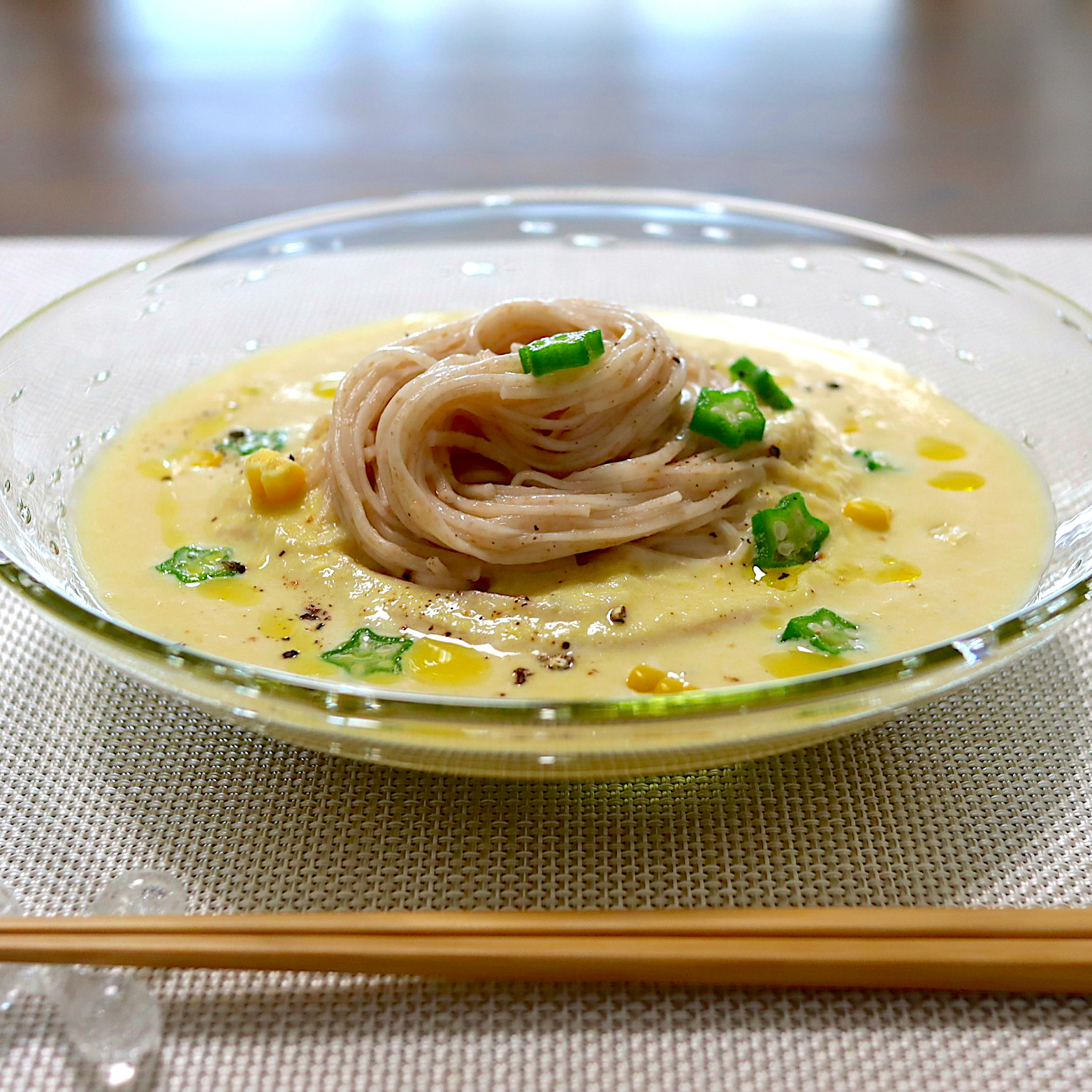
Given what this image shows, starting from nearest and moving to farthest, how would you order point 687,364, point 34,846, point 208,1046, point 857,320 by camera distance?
point 208,1046 → point 34,846 → point 687,364 → point 857,320

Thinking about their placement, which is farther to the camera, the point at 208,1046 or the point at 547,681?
the point at 547,681

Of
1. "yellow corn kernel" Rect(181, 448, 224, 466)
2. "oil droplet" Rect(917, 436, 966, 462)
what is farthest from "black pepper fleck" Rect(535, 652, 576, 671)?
"oil droplet" Rect(917, 436, 966, 462)

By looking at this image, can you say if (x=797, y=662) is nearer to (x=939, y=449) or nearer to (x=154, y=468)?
(x=939, y=449)

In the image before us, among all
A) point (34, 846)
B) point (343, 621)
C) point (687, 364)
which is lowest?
point (34, 846)

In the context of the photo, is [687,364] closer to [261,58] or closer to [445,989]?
[445,989]

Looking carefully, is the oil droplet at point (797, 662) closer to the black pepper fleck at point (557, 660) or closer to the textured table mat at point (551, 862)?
the textured table mat at point (551, 862)

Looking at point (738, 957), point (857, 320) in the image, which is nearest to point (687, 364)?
point (857, 320)

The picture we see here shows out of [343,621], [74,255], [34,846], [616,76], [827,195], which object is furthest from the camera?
[616,76]
